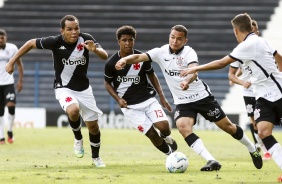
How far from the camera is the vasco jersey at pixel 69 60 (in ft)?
35.6

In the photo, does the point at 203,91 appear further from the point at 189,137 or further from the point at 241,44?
the point at 241,44

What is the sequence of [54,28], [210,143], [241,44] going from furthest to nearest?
[54,28] → [210,143] → [241,44]

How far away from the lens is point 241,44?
8.73m

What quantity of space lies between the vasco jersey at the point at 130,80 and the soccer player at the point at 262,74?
8.23ft

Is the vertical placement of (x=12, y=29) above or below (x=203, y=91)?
below

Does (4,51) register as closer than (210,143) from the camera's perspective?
Yes

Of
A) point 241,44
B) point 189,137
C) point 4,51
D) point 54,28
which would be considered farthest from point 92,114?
point 54,28

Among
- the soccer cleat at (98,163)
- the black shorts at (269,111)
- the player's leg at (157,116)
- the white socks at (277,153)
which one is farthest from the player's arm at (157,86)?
the white socks at (277,153)

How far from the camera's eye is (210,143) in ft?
58.5

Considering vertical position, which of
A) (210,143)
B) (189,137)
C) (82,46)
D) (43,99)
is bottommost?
(43,99)

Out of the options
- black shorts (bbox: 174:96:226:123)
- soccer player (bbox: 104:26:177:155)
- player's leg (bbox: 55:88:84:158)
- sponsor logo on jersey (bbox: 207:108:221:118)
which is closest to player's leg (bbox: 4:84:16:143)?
player's leg (bbox: 55:88:84:158)

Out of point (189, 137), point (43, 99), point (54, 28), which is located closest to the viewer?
point (189, 137)

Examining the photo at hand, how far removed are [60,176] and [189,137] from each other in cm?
192

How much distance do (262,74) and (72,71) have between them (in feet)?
10.5
